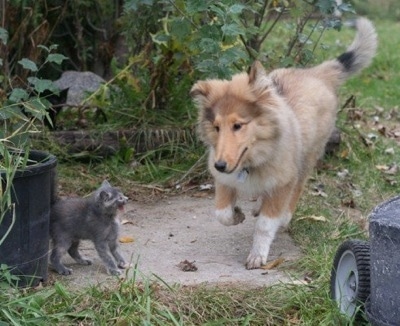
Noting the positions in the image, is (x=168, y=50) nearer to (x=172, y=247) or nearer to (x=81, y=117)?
(x=81, y=117)

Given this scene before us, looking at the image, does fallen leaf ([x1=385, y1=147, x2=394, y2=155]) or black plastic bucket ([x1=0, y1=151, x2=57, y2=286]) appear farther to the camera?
fallen leaf ([x1=385, y1=147, x2=394, y2=155])

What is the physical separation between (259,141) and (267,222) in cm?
52

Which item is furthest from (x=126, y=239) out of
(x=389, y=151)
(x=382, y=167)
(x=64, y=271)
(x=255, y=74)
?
(x=389, y=151)

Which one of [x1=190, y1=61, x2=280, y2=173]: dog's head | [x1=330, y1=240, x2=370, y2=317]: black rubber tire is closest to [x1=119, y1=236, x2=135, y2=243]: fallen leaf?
[x1=190, y1=61, x2=280, y2=173]: dog's head

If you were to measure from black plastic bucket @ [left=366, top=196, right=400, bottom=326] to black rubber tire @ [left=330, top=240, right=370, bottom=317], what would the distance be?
0.93 feet

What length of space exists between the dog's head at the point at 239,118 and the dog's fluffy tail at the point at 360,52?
1.38 m

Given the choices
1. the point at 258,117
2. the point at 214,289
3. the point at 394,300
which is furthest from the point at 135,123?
the point at 394,300

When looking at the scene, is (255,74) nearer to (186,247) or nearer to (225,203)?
(225,203)

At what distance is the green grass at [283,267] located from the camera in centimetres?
444

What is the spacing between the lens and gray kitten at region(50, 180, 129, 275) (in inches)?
207

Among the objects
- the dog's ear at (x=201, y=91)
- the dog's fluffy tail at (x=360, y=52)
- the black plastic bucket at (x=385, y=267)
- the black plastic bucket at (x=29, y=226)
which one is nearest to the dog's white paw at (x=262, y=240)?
the dog's ear at (x=201, y=91)

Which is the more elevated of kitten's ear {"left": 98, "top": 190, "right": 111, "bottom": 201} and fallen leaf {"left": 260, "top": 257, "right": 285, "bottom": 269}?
kitten's ear {"left": 98, "top": 190, "right": 111, "bottom": 201}

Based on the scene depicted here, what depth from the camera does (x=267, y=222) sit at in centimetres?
566

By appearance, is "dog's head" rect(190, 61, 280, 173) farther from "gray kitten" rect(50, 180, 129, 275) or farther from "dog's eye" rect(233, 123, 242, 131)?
"gray kitten" rect(50, 180, 129, 275)
